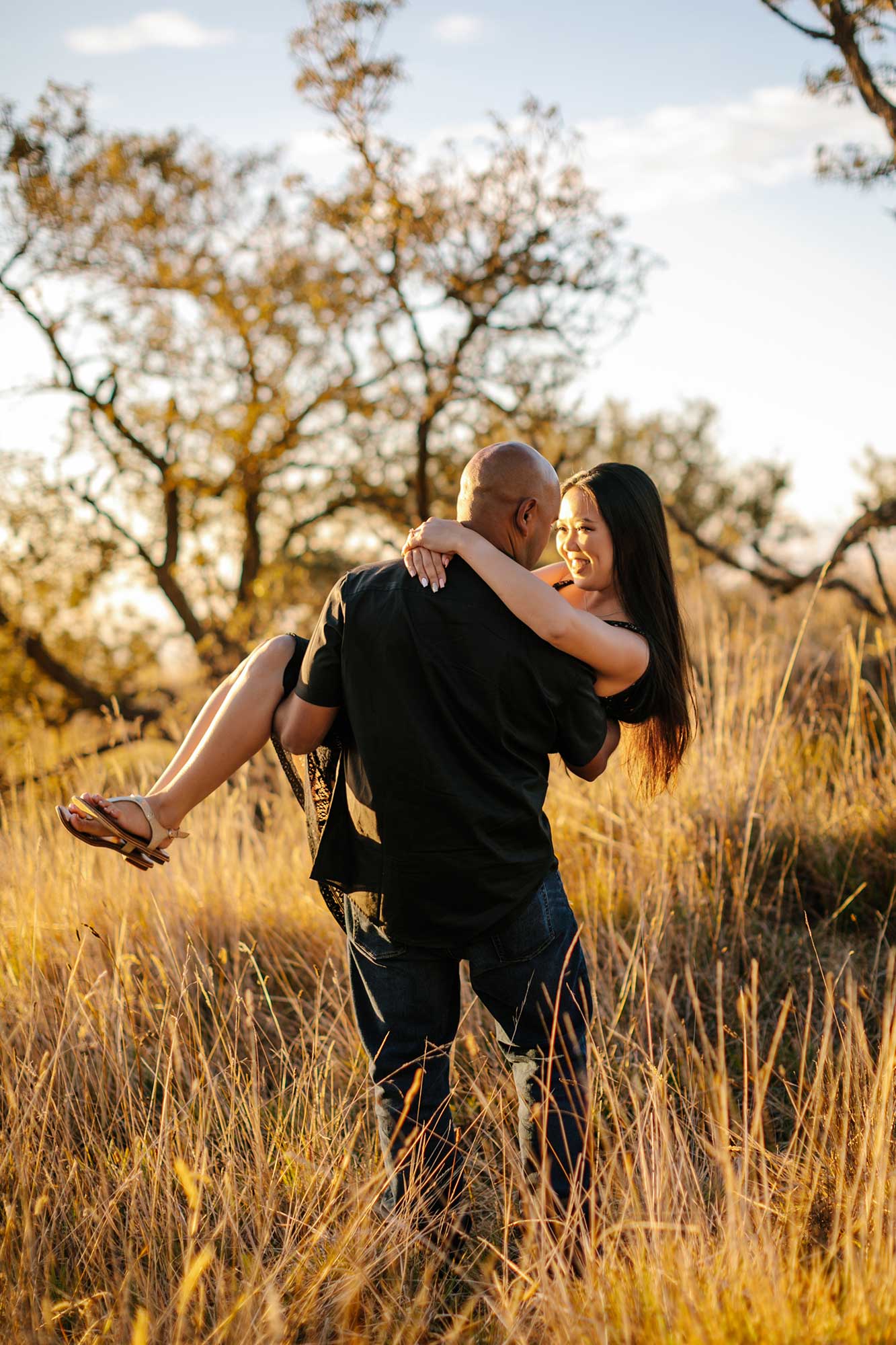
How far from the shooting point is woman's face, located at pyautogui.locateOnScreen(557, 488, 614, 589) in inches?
94.2

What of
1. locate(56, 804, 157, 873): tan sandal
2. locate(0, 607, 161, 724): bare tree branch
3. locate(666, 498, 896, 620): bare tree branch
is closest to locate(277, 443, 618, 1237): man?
locate(56, 804, 157, 873): tan sandal

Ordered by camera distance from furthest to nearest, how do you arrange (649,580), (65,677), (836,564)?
(65,677) < (836,564) < (649,580)

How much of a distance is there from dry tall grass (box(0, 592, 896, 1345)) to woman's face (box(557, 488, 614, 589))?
3.40ft

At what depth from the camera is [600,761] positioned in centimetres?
223

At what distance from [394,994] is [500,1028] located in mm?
321

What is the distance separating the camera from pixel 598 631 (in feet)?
6.50

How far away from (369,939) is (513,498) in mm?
1026

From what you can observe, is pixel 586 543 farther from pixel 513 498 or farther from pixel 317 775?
pixel 317 775

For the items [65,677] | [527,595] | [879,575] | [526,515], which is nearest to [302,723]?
[527,595]

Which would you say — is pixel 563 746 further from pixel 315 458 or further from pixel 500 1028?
pixel 315 458

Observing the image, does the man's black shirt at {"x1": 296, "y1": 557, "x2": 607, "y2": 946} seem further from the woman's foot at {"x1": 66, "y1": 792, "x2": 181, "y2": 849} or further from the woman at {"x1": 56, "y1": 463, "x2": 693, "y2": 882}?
the woman's foot at {"x1": 66, "y1": 792, "x2": 181, "y2": 849}

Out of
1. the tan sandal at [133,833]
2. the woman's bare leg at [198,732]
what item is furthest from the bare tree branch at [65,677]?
the tan sandal at [133,833]

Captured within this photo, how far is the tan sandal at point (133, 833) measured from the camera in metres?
2.09

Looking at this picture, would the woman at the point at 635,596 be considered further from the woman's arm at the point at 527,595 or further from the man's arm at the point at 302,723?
the man's arm at the point at 302,723
